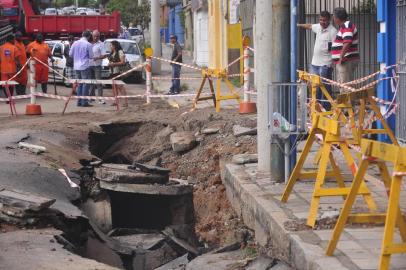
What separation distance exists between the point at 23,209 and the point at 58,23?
81.6 feet

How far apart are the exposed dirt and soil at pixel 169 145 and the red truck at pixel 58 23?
46.6 ft

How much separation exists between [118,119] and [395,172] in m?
11.6

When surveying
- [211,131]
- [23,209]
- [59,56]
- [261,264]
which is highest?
[59,56]

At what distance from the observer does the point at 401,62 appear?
38.1 feet

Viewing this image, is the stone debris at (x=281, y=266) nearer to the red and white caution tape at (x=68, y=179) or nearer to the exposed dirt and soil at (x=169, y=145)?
the exposed dirt and soil at (x=169, y=145)

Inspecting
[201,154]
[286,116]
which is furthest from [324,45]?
[286,116]

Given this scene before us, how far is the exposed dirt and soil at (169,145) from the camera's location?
1101cm

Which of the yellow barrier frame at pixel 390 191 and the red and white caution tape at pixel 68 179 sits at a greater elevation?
the yellow barrier frame at pixel 390 191

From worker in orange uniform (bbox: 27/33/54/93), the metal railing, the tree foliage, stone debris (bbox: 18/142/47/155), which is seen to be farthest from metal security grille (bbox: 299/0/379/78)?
the tree foliage

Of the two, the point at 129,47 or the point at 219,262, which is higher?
the point at 129,47

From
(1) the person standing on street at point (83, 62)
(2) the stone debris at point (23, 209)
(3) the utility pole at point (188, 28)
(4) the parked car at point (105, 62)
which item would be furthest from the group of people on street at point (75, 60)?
(3) the utility pole at point (188, 28)

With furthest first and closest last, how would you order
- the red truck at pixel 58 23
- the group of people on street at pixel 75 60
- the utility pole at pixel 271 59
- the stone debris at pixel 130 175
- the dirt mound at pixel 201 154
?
the red truck at pixel 58 23
the group of people on street at pixel 75 60
the stone debris at pixel 130 175
the dirt mound at pixel 201 154
the utility pole at pixel 271 59

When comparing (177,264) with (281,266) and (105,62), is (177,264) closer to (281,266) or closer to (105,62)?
(281,266)

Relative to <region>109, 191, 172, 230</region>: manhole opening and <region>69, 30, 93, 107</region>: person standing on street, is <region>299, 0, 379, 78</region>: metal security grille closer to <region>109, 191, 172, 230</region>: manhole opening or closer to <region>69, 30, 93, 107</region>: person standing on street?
<region>69, 30, 93, 107</region>: person standing on street
